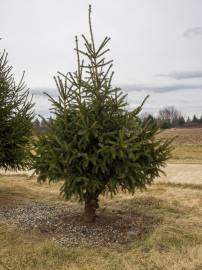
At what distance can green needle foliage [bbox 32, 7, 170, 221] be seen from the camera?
7.32 m

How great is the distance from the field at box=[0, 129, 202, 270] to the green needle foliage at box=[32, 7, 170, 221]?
801 mm

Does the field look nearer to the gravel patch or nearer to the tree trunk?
the gravel patch

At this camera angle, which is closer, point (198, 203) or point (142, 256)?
point (142, 256)

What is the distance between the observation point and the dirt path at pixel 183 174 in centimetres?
1477

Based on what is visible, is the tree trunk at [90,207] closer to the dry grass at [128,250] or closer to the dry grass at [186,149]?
the dry grass at [128,250]

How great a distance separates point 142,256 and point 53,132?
2802 mm

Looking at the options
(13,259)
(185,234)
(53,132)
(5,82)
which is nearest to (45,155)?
(53,132)

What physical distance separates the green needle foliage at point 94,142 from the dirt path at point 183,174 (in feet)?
23.0

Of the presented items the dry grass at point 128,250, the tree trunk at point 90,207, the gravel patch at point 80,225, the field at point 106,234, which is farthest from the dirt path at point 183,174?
the tree trunk at point 90,207

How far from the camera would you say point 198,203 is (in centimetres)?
1060

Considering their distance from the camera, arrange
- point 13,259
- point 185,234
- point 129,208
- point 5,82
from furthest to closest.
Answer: point 5,82 → point 129,208 → point 185,234 → point 13,259

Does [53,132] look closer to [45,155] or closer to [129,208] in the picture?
[45,155]

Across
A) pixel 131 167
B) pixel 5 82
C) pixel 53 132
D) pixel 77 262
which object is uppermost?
pixel 5 82

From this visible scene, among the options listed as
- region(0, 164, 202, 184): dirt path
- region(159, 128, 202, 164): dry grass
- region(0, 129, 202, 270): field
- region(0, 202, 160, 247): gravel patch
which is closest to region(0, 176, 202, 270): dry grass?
region(0, 129, 202, 270): field
